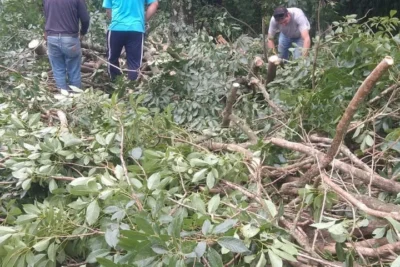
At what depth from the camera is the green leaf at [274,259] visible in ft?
4.03

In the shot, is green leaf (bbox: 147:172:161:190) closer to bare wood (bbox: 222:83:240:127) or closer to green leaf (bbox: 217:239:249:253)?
green leaf (bbox: 217:239:249:253)

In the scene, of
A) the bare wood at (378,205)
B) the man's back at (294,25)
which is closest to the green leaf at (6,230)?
the bare wood at (378,205)

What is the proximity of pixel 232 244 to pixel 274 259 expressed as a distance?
12 centimetres

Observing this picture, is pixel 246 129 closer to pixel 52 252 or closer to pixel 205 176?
pixel 205 176

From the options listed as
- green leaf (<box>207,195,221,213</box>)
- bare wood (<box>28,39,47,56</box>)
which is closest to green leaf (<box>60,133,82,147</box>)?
green leaf (<box>207,195,221,213</box>)

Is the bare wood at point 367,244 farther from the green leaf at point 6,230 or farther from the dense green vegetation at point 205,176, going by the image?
the green leaf at point 6,230

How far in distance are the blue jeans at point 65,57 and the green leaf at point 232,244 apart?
3.01 m

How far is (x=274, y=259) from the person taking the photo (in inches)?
49.1

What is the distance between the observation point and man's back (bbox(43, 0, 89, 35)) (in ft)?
13.0

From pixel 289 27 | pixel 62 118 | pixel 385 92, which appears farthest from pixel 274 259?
pixel 289 27

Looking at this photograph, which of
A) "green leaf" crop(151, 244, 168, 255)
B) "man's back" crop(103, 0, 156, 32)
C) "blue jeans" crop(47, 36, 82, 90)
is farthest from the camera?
"man's back" crop(103, 0, 156, 32)

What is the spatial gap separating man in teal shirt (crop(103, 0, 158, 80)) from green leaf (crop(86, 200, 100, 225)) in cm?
261

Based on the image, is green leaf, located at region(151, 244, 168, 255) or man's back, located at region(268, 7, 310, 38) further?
man's back, located at region(268, 7, 310, 38)

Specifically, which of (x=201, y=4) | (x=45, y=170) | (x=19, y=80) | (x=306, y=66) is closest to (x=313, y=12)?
(x=201, y=4)
